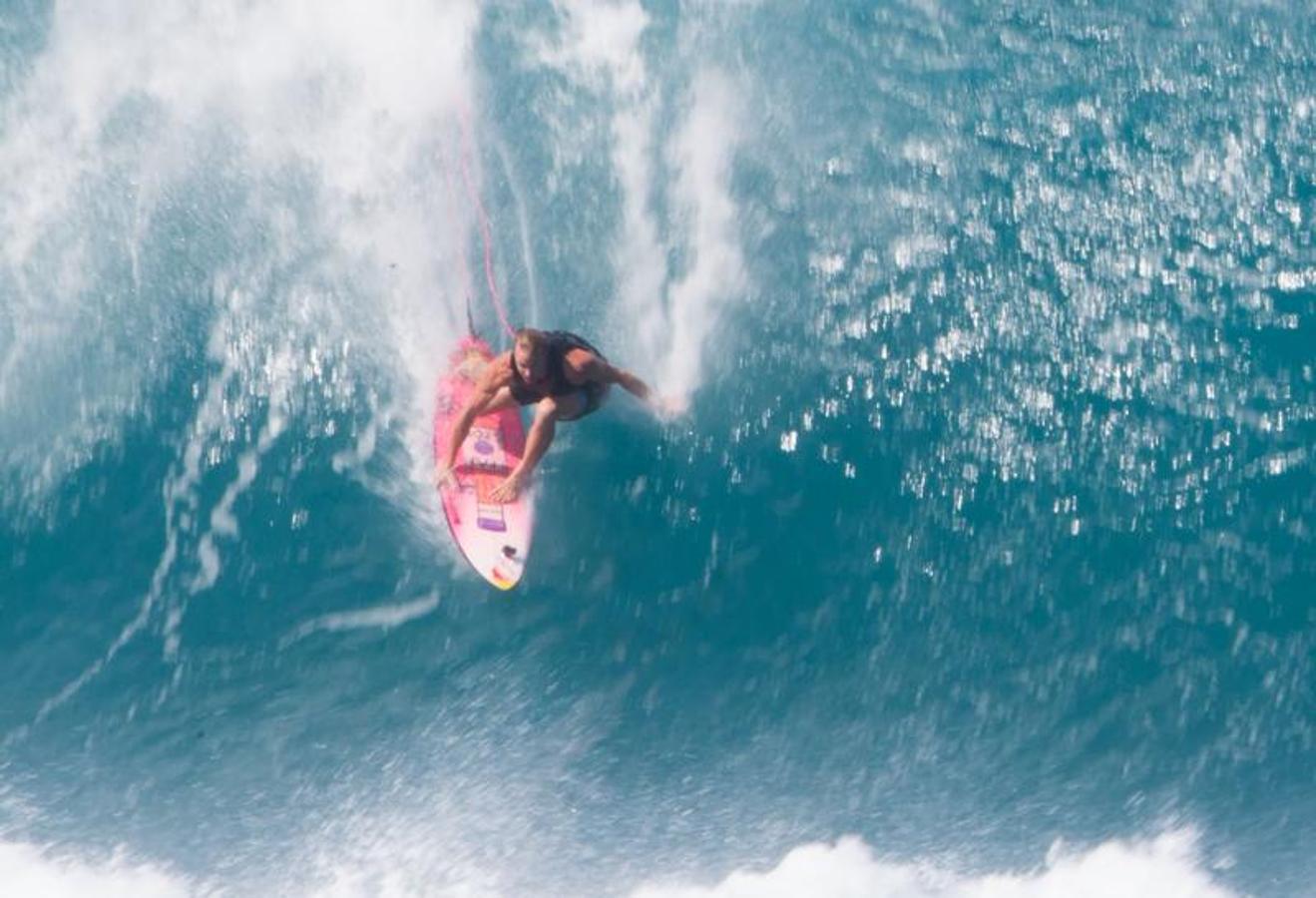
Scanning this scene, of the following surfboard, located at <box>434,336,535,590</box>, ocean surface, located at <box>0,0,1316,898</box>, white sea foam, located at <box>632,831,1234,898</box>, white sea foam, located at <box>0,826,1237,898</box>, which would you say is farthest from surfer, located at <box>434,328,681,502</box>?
white sea foam, located at <box>632,831,1234,898</box>

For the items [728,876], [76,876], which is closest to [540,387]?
[728,876]

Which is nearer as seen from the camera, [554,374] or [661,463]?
[554,374]

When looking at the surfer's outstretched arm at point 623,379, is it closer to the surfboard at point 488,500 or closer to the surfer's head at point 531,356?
the surfer's head at point 531,356

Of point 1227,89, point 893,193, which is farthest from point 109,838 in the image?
point 1227,89

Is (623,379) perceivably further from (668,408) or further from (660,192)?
(660,192)

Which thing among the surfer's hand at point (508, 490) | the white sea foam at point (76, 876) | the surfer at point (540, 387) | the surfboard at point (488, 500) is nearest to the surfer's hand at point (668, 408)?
the surfer at point (540, 387)

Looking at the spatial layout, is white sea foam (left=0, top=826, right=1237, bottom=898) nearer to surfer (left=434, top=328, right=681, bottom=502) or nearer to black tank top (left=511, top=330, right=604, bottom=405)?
surfer (left=434, top=328, right=681, bottom=502)

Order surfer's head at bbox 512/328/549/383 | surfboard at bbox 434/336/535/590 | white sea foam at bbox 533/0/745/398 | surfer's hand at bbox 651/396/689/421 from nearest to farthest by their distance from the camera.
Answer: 1. surfer's head at bbox 512/328/549/383
2. surfboard at bbox 434/336/535/590
3. surfer's hand at bbox 651/396/689/421
4. white sea foam at bbox 533/0/745/398
